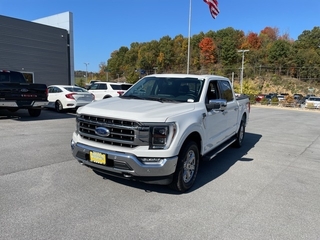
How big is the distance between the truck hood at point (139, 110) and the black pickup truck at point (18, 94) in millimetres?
7283

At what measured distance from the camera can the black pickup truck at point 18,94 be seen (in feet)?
32.6

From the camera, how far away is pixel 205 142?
187 inches

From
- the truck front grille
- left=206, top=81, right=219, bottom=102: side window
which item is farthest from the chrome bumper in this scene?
left=206, top=81, right=219, bottom=102: side window

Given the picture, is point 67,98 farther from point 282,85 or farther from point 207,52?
point 207,52

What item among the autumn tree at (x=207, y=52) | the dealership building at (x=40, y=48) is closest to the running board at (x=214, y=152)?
the dealership building at (x=40, y=48)

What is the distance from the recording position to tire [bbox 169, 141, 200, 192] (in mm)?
3967

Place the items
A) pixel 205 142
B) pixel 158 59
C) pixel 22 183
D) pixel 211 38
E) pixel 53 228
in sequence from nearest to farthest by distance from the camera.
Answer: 1. pixel 53 228
2. pixel 22 183
3. pixel 205 142
4. pixel 211 38
5. pixel 158 59

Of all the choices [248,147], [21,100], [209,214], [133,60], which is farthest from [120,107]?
[133,60]

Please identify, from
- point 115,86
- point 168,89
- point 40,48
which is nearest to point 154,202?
point 168,89

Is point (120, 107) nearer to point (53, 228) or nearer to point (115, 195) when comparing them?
point (115, 195)

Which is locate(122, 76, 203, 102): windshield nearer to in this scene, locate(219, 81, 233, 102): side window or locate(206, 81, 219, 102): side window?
locate(206, 81, 219, 102): side window

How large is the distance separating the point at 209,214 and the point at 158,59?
10729 cm

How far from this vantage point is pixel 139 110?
389cm

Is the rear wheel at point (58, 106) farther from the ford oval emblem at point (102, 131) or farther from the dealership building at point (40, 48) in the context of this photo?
the ford oval emblem at point (102, 131)
